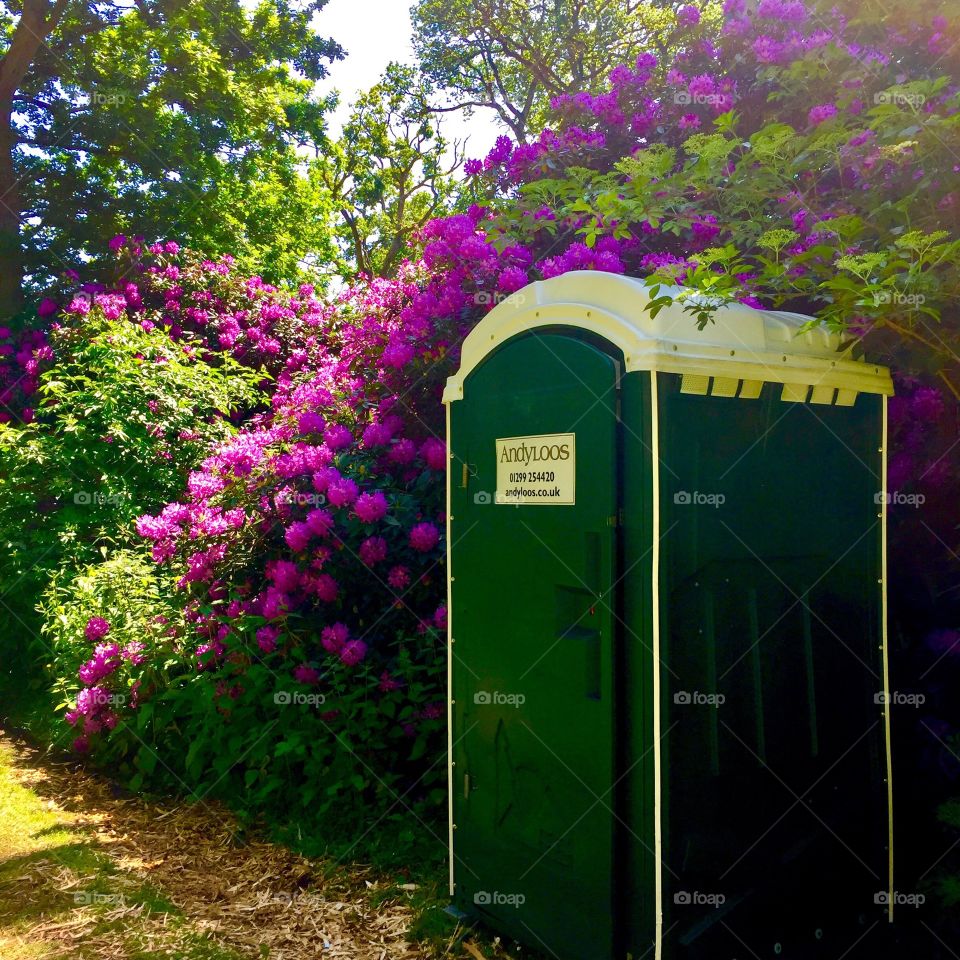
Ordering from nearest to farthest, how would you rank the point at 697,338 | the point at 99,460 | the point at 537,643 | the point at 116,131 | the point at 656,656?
1. the point at 656,656
2. the point at 697,338
3. the point at 537,643
4. the point at 99,460
5. the point at 116,131

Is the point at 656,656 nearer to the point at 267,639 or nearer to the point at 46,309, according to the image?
the point at 267,639

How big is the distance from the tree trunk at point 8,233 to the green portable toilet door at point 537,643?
8901mm

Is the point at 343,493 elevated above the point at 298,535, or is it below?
above

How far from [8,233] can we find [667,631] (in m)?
10.1

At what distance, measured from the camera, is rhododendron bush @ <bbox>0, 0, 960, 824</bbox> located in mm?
3324

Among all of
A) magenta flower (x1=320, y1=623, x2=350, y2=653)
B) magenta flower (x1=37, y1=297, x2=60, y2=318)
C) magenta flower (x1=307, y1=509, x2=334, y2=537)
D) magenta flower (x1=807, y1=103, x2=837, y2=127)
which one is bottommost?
magenta flower (x1=320, y1=623, x2=350, y2=653)

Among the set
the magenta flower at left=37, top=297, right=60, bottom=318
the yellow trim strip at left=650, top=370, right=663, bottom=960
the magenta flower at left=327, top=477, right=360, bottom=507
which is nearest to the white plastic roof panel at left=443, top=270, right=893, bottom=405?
the yellow trim strip at left=650, top=370, right=663, bottom=960

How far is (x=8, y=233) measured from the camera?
33.4 feet

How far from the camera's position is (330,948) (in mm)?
3352

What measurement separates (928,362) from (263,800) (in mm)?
3514

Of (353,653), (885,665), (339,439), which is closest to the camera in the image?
(885,665)

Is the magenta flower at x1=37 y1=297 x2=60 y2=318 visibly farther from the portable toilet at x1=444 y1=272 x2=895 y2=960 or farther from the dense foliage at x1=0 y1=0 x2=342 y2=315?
the portable toilet at x1=444 y1=272 x2=895 y2=960

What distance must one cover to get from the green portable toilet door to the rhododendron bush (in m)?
0.56

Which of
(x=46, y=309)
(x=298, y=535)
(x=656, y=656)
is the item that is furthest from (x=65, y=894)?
(x=46, y=309)
